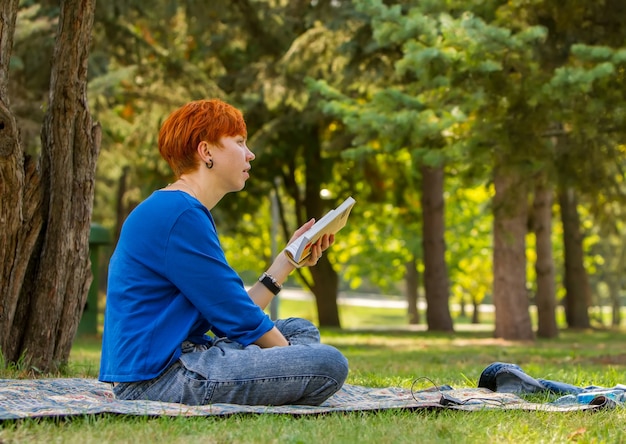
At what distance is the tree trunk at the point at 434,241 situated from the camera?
20266mm

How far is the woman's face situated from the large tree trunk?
90.6 inches

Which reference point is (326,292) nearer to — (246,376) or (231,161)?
(231,161)

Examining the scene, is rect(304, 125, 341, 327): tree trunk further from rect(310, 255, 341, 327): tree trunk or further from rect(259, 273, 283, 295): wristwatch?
rect(259, 273, 283, 295): wristwatch

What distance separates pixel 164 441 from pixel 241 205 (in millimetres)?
19601

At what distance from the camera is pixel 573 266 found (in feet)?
78.8

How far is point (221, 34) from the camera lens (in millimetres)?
18812

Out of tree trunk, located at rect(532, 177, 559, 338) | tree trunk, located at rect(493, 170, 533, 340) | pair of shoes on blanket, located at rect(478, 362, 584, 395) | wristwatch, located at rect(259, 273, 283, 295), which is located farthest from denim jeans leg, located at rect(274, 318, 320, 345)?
tree trunk, located at rect(532, 177, 559, 338)

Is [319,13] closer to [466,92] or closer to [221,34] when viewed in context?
[221,34]

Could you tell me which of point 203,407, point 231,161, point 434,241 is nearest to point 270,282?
point 231,161

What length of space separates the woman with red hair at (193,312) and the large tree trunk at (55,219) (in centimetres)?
213

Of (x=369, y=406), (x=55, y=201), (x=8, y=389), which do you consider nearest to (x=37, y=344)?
(x=55, y=201)

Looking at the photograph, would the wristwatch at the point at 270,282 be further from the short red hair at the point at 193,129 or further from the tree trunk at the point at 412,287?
the tree trunk at the point at 412,287

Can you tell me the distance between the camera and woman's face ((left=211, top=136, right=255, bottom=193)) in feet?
14.4

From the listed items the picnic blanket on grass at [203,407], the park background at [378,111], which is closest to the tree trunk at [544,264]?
the park background at [378,111]
